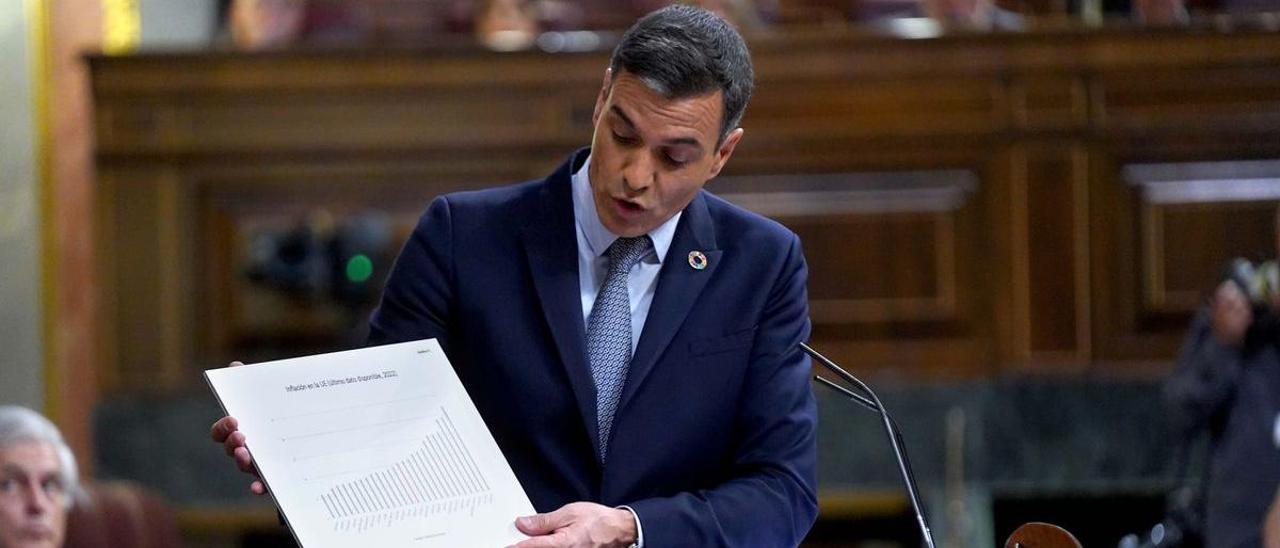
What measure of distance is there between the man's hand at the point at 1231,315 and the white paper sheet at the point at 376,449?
3.06 meters

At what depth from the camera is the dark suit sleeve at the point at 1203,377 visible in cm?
466

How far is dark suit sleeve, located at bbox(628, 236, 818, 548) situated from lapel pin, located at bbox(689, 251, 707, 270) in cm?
6

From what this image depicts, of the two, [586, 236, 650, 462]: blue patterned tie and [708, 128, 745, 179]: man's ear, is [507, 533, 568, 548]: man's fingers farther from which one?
[708, 128, 745, 179]: man's ear

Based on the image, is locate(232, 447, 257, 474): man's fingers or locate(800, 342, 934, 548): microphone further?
locate(800, 342, 934, 548): microphone

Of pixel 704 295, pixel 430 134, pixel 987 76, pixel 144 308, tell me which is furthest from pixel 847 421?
pixel 704 295

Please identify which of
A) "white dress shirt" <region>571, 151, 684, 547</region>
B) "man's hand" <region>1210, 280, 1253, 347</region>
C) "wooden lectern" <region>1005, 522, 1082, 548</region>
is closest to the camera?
"wooden lectern" <region>1005, 522, 1082, 548</region>

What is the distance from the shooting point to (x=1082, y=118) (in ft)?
19.4

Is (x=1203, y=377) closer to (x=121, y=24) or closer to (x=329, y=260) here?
(x=329, y=260)

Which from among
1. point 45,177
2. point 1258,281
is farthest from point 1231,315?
point 45,177

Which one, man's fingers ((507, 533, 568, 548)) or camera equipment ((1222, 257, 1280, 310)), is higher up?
man's fingers ((507, 533, 568, 548))

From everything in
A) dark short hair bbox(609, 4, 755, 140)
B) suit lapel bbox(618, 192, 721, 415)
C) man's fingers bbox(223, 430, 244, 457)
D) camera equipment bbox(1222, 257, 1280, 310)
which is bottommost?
camera equipment bbox(1222, 257, 1280, 310)

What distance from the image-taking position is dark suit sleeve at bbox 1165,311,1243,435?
4664 millimetres

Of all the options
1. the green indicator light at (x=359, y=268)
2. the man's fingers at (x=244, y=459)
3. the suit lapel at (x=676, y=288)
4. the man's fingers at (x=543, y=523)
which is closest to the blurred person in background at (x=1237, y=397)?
the green indicator light at (x=359, y=268)

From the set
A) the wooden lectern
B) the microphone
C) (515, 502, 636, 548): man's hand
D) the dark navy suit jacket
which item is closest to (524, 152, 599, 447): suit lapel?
the dark navy suit jacket
